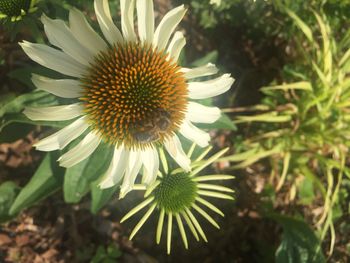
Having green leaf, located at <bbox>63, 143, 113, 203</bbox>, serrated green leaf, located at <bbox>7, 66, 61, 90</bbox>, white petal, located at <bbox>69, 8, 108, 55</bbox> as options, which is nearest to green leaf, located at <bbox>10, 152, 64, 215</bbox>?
green leaf, located at <bbox>63, 143, 113, 203</bbox>

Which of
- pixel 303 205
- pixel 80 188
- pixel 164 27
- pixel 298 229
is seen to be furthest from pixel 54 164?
pixel 303 205

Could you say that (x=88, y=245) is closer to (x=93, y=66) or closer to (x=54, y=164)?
(x=54, y=164)

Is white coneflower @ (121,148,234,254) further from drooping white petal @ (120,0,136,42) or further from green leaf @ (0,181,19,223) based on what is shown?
green leaf @ (0,181,19,223)

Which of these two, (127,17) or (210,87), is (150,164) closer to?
(210,87)

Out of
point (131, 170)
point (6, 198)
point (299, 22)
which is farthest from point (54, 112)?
point (299, 22)

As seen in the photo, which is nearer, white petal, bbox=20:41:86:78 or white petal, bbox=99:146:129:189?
white petal, bbox=20:41:86:78

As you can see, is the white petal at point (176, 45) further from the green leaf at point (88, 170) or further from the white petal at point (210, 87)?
the green leaf at point (88, 170)
